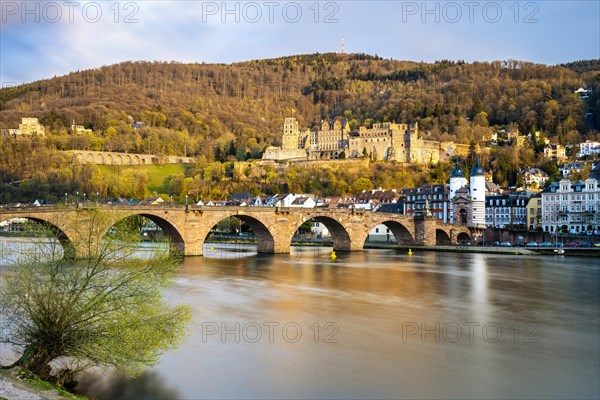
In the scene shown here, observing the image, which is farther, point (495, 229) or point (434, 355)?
point (495, 229)

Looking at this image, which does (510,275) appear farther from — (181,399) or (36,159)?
(36,159)

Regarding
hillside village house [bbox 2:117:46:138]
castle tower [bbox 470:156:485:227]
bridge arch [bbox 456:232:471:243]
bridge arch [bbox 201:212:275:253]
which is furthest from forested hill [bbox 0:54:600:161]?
bridge arch [bbox 201:212:275:253]

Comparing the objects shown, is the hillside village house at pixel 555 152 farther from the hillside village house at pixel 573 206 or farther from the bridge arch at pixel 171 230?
the bridge arch at pixel 171 230

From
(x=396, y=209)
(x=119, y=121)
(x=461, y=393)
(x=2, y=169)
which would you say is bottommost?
(x=461, y=393)

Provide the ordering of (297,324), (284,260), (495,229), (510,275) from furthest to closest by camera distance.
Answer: (495,229) → (284,260) → (510,275) → (297,324)

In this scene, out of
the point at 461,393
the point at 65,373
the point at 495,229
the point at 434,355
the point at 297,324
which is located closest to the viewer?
the point at 65,373

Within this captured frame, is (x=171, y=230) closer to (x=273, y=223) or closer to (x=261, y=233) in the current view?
(x=273, y=223)

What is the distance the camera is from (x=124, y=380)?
11125 millimetres

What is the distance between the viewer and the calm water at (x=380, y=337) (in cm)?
1159

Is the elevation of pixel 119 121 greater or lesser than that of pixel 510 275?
greater

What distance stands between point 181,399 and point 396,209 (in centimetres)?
5141

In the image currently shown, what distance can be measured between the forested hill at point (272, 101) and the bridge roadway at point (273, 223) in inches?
2026

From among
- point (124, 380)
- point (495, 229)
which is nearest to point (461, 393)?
point (124, 380)

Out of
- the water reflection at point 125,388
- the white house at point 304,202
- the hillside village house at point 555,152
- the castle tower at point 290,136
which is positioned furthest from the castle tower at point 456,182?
the castle tower at point 290,136
